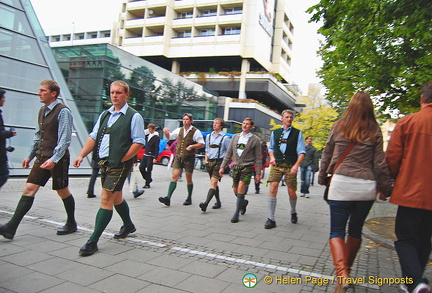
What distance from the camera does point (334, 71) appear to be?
9844mm

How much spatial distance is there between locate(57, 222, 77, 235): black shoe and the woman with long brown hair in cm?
337

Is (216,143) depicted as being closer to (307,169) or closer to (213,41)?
(307,169)

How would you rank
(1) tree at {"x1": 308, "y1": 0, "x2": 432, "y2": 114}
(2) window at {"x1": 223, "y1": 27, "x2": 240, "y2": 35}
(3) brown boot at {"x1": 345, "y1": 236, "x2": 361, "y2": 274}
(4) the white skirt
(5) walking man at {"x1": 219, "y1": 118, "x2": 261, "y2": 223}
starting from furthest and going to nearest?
(2) window at {"x1": 223, "y1": 27, "x2": 240, "y2": 35}
(5) walking man at {"x1": 219, "y1": 118, "x2": 261, "y2": 223}
(1) tree at {"x1": 308, "y1": 0, "x2": 432, "y2": 114}
(3) brown boot at {"x1": 345, "y1": 236, "x2": 361, "y2": 274}
(4) the white skirt

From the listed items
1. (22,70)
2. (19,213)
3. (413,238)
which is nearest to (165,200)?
(19,213)

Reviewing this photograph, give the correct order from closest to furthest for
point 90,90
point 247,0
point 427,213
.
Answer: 1. point 427,213
2. point 90,90
3. point 247,0

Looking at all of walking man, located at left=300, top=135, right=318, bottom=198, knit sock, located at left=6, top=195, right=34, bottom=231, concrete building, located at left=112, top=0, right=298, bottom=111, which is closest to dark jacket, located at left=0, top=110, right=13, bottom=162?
knit sock, located at left=6, top=195, right=34, bottom=231

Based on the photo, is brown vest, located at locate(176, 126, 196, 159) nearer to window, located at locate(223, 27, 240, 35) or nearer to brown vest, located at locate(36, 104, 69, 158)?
brown vest, located at locate(36, 104, 69, 158)

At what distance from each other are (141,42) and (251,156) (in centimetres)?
3930

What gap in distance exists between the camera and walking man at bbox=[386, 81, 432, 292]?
2730 millimetres

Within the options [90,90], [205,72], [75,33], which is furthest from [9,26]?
[75,33]

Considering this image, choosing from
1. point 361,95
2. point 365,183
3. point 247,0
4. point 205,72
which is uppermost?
point 247,0

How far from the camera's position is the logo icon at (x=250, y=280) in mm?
3047

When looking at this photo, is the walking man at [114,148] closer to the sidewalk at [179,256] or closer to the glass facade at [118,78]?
the sidewalk at [179,256]

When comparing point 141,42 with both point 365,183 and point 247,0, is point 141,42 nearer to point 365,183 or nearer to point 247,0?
point 247,0
